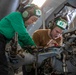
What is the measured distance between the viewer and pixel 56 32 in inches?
103

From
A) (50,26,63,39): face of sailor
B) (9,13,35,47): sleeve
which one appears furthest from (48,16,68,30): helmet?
(9,13,35,47): sleeve

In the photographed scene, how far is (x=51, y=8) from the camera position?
A: 14.8 feet

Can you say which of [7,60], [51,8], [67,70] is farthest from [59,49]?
[51,8]

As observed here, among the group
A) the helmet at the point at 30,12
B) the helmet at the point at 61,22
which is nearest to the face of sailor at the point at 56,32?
the helmet at the point at 61,22

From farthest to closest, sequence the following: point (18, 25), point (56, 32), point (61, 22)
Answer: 1. point (56, 32)
2. point (61, 22)
3. point (18, 25)

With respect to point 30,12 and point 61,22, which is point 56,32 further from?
point 30,12

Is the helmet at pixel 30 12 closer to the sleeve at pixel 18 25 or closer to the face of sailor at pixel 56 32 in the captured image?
the sleeve at pixel 18 25

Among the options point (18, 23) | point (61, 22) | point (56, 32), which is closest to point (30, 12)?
point (18, 23)

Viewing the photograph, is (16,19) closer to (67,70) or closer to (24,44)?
(24,44)

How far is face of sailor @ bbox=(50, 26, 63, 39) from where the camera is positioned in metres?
2.54

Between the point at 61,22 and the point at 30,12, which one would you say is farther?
the point at 61,22

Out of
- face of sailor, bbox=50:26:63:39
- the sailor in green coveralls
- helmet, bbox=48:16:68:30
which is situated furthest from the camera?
face of sailor, bbox=50:26:63:39

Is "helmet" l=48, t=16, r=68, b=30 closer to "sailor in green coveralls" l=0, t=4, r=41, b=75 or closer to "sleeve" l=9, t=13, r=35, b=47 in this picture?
"sailor in green coveralls" l=0, t=4, r=41, b=75

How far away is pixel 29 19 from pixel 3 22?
0.27 metres
